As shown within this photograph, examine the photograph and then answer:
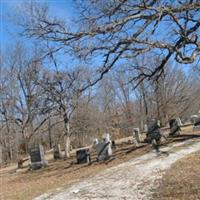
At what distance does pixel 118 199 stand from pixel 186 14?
26.9 ft

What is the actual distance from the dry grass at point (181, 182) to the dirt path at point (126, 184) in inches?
9.4

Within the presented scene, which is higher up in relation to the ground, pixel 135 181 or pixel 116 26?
pixel 116 26

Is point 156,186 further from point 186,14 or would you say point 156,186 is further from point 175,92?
point 175,92

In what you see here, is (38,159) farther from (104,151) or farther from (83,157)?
(104,151)

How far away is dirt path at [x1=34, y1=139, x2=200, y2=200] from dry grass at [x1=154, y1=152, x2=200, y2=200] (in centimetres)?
24

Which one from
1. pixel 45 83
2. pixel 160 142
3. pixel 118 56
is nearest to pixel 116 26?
pixel 118 56

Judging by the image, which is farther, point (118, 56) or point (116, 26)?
point (118, 56)

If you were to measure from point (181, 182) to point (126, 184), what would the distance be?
1.50 meters

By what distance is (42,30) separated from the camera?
47.9 feet

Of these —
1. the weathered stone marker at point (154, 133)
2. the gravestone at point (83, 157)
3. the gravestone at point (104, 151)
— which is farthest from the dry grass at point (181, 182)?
the weathered stone marker at point (154, 133)

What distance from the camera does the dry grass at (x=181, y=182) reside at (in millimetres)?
7989

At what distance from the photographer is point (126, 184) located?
1018 centimetres

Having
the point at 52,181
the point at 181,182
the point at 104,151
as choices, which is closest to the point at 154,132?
the point at 104,151

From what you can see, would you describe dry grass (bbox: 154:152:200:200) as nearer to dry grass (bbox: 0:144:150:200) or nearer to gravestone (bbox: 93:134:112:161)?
dry grass (bbox: 0:144:150:200)
